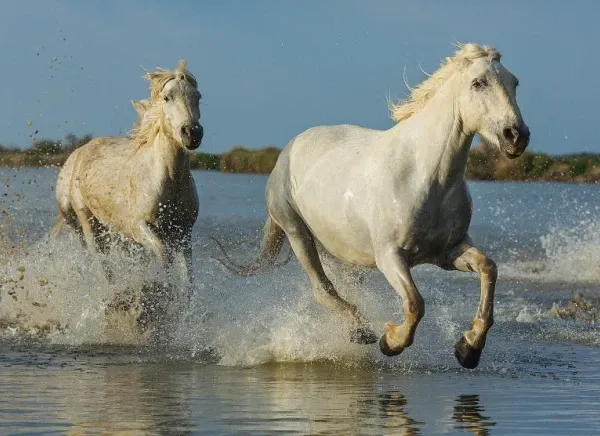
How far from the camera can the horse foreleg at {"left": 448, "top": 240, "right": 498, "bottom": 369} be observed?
312 inches

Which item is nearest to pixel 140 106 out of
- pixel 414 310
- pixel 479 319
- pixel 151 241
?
pixel 151 241

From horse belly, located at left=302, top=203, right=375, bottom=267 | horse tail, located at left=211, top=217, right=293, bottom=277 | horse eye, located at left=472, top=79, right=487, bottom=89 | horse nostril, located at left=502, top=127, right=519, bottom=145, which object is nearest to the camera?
horse nostril, located at left=502, top=127, right=519, bottom=145

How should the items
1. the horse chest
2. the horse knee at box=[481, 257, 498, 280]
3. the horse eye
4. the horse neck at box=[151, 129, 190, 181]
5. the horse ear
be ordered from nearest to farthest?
the horse eye → the horse knee at box=[481, 257, 498, 280] → the horse chest → the horse neck at box=[151, 129, 190, 181] → the horse ear

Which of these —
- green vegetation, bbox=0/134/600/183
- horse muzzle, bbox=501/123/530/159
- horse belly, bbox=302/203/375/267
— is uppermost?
green vegetation, bbox=0/134/600/183

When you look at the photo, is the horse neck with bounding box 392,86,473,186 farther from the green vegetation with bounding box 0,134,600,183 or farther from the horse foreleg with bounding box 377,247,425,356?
the green vegetation with bounding box 0,134,600,183

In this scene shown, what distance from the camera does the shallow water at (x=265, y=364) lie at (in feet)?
22.0

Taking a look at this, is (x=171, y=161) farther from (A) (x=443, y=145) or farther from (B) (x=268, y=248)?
(A) (x=443, y=145)

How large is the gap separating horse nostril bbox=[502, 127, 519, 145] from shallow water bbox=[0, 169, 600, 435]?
147 centimetres

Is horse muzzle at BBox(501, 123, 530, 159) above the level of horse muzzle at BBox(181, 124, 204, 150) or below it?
below

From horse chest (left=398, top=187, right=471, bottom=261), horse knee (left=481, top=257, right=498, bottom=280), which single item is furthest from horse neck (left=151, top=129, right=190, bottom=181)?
horse knee (left=481, top=257, right=498, bottom=280)

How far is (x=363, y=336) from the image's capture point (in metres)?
9.19

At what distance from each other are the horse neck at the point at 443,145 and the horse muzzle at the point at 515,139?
1.90 feet

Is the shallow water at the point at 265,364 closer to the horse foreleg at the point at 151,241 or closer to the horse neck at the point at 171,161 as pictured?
the horse foreleg at the point at 151,241

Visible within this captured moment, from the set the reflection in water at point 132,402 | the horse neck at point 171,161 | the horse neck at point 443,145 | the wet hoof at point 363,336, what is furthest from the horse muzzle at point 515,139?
the horse neck at point 171,161
